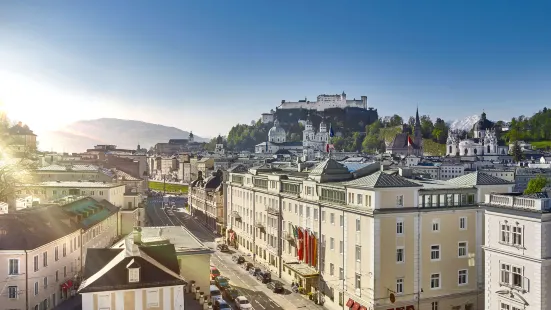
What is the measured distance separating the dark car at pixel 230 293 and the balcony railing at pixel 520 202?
26.2 m

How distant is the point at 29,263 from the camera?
34.6 m

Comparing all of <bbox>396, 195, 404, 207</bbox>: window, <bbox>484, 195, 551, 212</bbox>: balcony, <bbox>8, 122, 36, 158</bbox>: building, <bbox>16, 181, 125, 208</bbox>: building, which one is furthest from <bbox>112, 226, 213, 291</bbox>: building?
<bbox>8, 122, 36, 158</bbox>: building

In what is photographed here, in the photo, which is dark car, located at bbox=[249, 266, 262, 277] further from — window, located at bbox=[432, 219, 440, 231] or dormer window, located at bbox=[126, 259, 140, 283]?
dormer window, located at bbox=[126, 259, 140, 283]

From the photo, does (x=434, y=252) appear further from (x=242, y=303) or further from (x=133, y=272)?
(x=133, y=272)

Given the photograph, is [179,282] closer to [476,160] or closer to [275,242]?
[275,242]

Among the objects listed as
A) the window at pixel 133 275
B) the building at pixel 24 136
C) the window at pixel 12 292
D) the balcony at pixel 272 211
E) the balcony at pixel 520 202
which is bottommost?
the window at pixel 12 292

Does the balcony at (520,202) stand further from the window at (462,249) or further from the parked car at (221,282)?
the parked car at (221,282)

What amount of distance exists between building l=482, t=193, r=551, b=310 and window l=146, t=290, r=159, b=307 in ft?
68.2

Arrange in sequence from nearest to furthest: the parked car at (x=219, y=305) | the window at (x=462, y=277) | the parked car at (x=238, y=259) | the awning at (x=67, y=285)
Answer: the awning at (x=67, y=285)
the parked car at (x=219, y=305)
the window at (x=462, y=277)
the parked car at (x=238, y=259)

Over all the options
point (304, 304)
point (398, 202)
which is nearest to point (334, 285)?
point (304, 304)

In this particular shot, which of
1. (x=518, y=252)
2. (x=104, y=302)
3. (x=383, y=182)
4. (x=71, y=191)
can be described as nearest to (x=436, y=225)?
(x=383, y=182)

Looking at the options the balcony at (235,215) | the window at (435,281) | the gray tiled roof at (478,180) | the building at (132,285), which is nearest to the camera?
the building at (132,285)

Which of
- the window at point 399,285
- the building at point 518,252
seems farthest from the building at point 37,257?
the building at point 518,252

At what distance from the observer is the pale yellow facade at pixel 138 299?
27.3m
